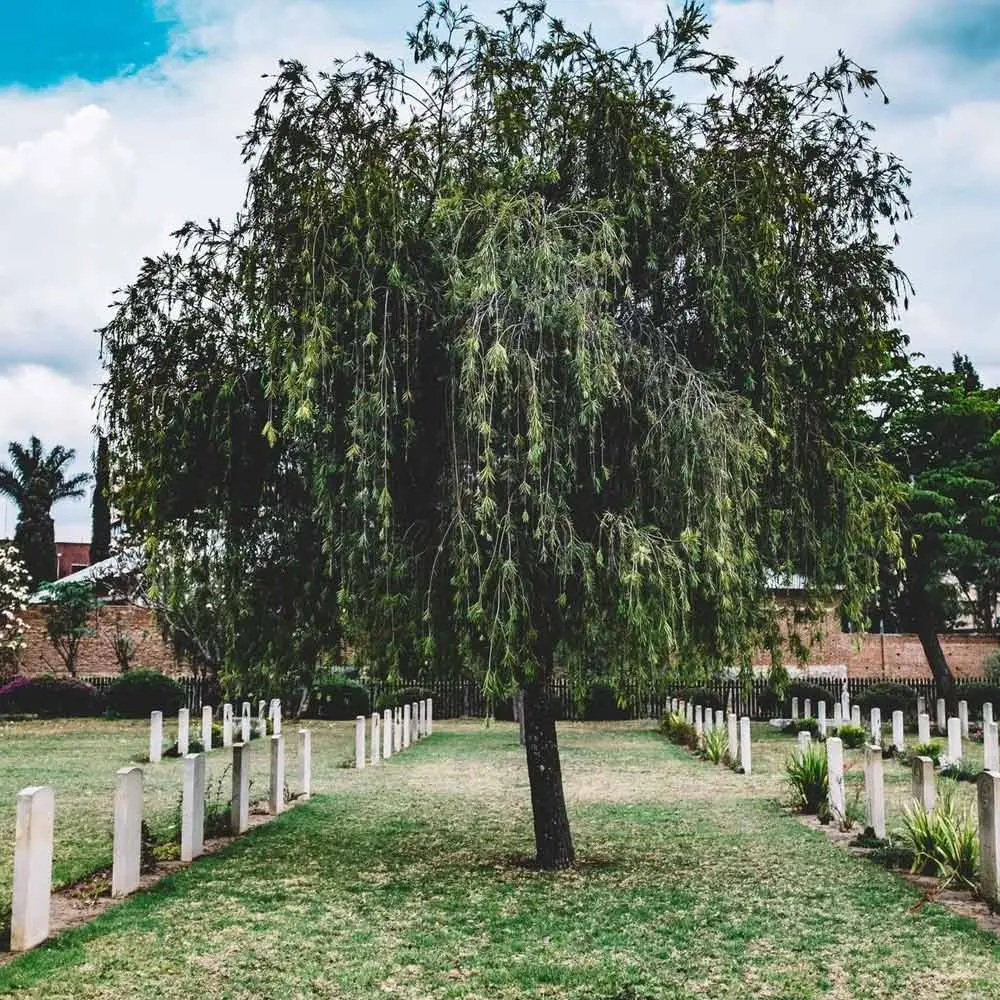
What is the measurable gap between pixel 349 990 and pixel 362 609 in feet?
10.9

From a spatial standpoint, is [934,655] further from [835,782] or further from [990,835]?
[990,835]

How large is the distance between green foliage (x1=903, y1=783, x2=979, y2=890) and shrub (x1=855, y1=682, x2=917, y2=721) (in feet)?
80.7

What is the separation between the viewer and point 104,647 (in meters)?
47.3

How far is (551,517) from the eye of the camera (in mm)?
9023

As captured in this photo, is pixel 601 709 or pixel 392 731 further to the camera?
pixel 601 709

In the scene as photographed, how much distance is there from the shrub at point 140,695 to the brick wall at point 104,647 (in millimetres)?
7907

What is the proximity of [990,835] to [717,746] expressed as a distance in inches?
567

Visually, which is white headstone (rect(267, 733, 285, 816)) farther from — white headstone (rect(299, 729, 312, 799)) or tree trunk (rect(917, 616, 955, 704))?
tree trunk (rect(917, 616, 955, 704))

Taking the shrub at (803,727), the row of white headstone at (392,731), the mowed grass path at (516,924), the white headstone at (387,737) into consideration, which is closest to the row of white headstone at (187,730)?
the row of white headstone at (392,731)

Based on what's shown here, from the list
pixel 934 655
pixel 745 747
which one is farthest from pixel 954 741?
pixel 934 655

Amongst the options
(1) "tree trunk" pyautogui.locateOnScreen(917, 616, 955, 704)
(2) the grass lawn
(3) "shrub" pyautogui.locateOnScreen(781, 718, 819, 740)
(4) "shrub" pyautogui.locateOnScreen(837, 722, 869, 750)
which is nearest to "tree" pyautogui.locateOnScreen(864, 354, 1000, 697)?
(1) "tree trunk" pyautogui.locateOnScreen(917, 616, 955, 704)

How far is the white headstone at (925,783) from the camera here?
38.6 feet

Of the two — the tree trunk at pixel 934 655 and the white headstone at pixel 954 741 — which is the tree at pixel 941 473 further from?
the white headstone at pixel 954 741

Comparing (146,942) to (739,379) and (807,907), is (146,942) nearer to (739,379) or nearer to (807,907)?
(807,907)
